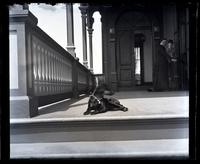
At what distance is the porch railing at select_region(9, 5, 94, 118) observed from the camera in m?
1.53

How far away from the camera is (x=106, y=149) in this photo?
1.50 m

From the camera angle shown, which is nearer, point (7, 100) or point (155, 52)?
point (7, 100)

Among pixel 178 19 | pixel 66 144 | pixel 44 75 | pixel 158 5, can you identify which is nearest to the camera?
pixel 158 5

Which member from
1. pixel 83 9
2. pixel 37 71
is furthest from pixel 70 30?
pixel 37 71

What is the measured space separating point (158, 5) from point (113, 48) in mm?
405

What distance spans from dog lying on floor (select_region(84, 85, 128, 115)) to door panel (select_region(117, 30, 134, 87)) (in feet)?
0.33

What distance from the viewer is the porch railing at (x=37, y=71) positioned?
60.4 inches

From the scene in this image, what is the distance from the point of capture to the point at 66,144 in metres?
1.62

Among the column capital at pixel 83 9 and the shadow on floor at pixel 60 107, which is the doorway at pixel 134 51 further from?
the shadow on floor at pixel 60 107

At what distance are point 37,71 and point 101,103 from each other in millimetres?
394

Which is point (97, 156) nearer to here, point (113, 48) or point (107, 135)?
point (107, 135)

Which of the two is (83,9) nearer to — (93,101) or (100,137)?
(93,101)

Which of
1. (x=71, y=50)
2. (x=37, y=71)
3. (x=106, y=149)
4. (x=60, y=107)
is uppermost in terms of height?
(x=71, y=50)
